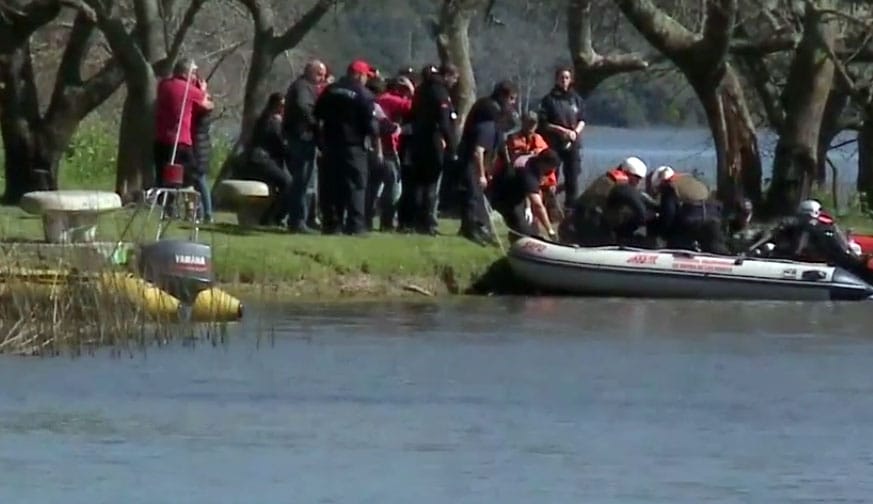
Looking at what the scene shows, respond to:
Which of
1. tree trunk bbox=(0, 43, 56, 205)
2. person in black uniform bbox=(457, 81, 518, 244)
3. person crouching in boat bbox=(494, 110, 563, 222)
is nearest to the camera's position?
person in black uniform bbox=(457, 81, 518, 244)

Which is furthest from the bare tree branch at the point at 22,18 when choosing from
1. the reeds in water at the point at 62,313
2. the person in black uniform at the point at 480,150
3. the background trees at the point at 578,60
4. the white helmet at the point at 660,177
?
the reeds in water at the point at 62,313

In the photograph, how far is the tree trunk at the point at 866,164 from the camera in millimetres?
37656

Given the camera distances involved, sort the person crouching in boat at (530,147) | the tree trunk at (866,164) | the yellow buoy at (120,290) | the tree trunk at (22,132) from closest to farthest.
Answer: the yellow buoy at (120,290) → the person crouching in boat at (530,147) → the tree trunk at (22,132) → the tree trunk at (866,164)

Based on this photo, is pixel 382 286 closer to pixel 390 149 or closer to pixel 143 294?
pixel 390 149

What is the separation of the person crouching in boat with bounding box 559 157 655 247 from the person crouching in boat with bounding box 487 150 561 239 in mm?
360

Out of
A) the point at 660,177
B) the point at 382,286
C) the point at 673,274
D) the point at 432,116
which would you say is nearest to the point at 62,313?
the point at 382,286

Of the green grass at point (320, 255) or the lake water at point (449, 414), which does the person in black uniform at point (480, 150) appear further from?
the lake water at point (449, 414)

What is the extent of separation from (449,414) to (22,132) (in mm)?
16184

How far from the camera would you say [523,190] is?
27094 millimetres

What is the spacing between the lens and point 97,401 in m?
17.7

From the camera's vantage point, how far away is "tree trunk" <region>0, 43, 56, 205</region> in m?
32.2

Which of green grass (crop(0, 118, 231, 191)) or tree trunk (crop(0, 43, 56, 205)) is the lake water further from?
green grass (crop(0, 118, 231, 191))

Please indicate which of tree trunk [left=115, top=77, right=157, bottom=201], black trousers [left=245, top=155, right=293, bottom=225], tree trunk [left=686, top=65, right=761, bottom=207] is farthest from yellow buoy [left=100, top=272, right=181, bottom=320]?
tree trunk [left=686, top=65, right=761, bottom=207]

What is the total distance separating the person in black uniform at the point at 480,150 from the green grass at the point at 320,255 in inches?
8.9
